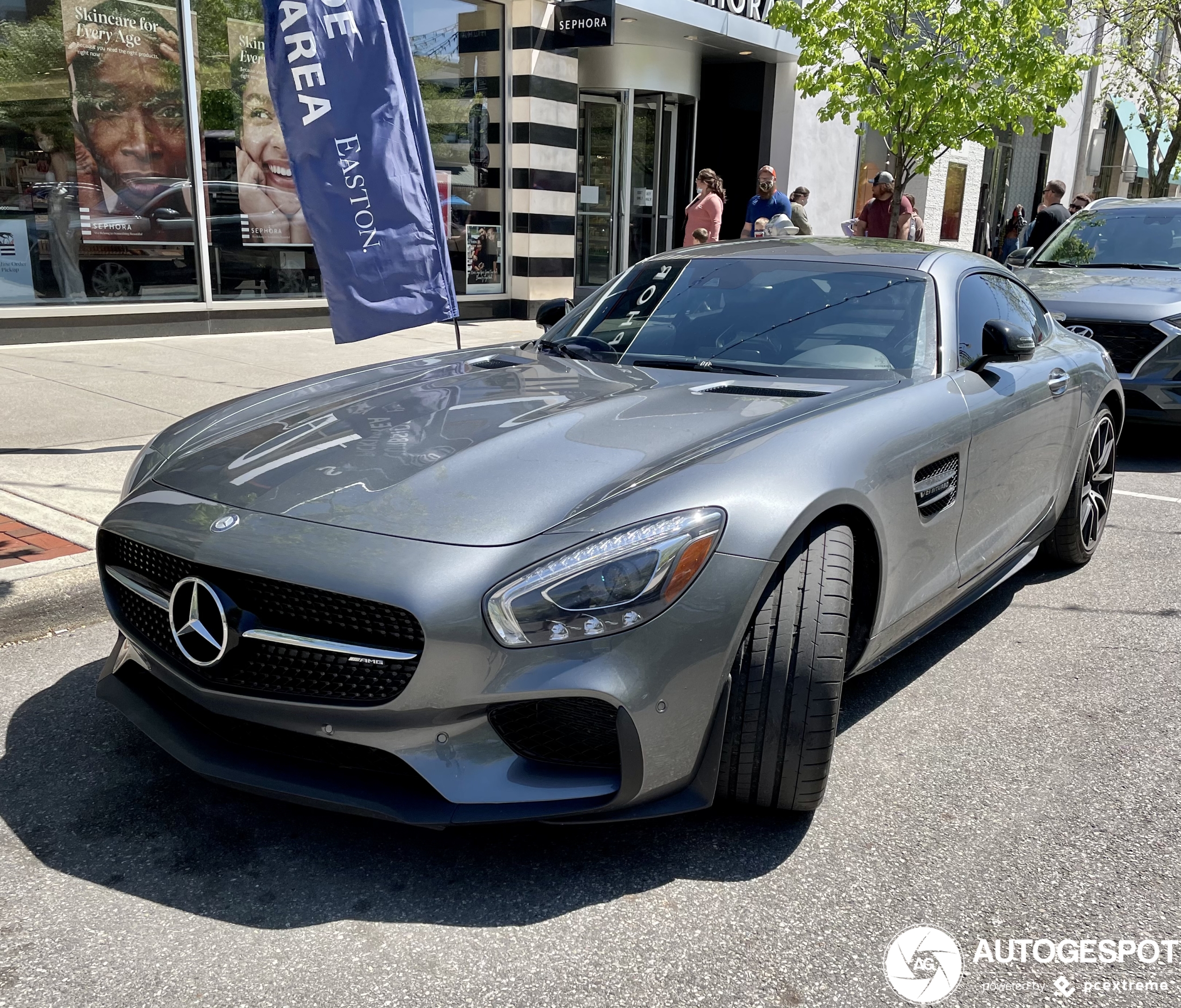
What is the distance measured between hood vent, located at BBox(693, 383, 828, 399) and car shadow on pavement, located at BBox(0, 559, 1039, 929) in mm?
1215

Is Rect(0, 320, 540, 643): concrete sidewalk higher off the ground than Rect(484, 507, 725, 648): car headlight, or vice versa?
Rect(484, 507, 725, 648): car headlight

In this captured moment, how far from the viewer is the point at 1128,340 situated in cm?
729

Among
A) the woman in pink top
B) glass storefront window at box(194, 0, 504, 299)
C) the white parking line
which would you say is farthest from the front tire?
the woman in pink top

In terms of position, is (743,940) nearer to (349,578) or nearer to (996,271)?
(349,578)

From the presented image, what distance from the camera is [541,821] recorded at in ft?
7.80

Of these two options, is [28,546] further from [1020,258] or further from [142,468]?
[1020,258]

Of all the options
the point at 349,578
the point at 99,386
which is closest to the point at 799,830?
the point at 349,578

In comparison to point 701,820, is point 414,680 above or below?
above

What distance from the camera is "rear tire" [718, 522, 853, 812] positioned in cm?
250

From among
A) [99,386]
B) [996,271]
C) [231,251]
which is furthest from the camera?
[231,251]

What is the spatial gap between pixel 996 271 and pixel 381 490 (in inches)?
117

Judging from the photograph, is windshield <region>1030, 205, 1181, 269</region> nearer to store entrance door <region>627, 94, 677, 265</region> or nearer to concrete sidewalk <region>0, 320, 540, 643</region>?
concrete sidewalk <region>0, 320, 540, 643</region>

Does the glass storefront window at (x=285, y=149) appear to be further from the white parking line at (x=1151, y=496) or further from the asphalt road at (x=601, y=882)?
the asphalt road at (x=601, y=882)

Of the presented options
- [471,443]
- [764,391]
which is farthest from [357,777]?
[764,391]
